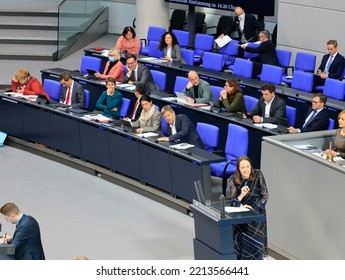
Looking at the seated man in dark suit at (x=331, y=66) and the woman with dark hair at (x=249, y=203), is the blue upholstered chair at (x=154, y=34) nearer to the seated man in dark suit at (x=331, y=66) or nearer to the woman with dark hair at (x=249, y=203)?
the seated man in dark suit at (x=331, y=66)

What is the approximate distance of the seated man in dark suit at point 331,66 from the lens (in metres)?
15.4

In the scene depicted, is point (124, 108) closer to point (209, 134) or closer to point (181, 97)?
point (181, 97)

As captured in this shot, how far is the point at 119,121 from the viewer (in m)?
13.2

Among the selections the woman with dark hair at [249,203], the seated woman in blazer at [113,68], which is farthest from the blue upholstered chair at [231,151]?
the seated woman in blazer at [113,68]

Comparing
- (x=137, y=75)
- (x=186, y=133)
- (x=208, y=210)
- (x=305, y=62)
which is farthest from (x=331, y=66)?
(x=208, y=210)

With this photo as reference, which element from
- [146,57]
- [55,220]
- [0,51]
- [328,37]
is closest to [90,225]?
[55,220]

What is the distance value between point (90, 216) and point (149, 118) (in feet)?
5.84

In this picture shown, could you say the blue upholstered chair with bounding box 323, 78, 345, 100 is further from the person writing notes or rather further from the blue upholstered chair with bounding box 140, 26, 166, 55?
the blue upholstered chair with bounding box 140, 26, 166, 55

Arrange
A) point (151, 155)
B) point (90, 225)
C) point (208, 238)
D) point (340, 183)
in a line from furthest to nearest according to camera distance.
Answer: point (151, 155) → point (90, 225) → point (340, 183) → point (208, 238)

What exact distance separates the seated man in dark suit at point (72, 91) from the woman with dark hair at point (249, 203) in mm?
5608

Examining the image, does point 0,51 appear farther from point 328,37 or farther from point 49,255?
point 49,255

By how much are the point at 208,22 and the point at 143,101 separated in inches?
355

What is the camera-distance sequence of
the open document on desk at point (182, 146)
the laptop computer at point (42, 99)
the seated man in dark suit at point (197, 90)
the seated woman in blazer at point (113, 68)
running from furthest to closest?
1. the seated woman in blazer at point (113, 68)
2. the laptop computer at point (42, 99)
3. the seated man in dark suit at point (197, 90)
4. the open document on desk at point (182, 146)

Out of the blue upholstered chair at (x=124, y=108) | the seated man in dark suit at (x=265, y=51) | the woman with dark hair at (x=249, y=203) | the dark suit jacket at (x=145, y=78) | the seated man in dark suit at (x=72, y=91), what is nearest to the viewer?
the woman with dark hair at (x=249, y=203)
